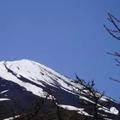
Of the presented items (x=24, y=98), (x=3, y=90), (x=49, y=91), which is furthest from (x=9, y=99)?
(x=49, y=91)

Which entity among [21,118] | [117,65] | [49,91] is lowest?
[117,65]

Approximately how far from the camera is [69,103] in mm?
197625

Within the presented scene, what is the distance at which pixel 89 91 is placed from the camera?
14367 mm

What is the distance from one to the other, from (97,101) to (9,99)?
162 m

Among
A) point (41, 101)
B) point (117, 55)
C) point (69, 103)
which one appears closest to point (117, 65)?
point (117, 55)

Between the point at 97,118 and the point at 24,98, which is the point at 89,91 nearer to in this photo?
the point at 97,118

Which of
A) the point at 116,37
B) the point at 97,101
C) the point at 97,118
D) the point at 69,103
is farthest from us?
the point at 69,103

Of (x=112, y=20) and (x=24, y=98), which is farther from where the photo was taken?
(x=24, y=98)

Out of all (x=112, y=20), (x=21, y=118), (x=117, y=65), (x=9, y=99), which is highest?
(x=9, y=99)

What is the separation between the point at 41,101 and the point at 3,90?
184978 millimetres

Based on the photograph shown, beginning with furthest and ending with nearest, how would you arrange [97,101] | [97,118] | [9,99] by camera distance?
[9,99] < [97,101] < [97,118]

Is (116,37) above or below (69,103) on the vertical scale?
below

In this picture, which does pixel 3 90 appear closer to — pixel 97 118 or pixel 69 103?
pixel 69 103

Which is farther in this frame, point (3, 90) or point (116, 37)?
point (3, 90)
